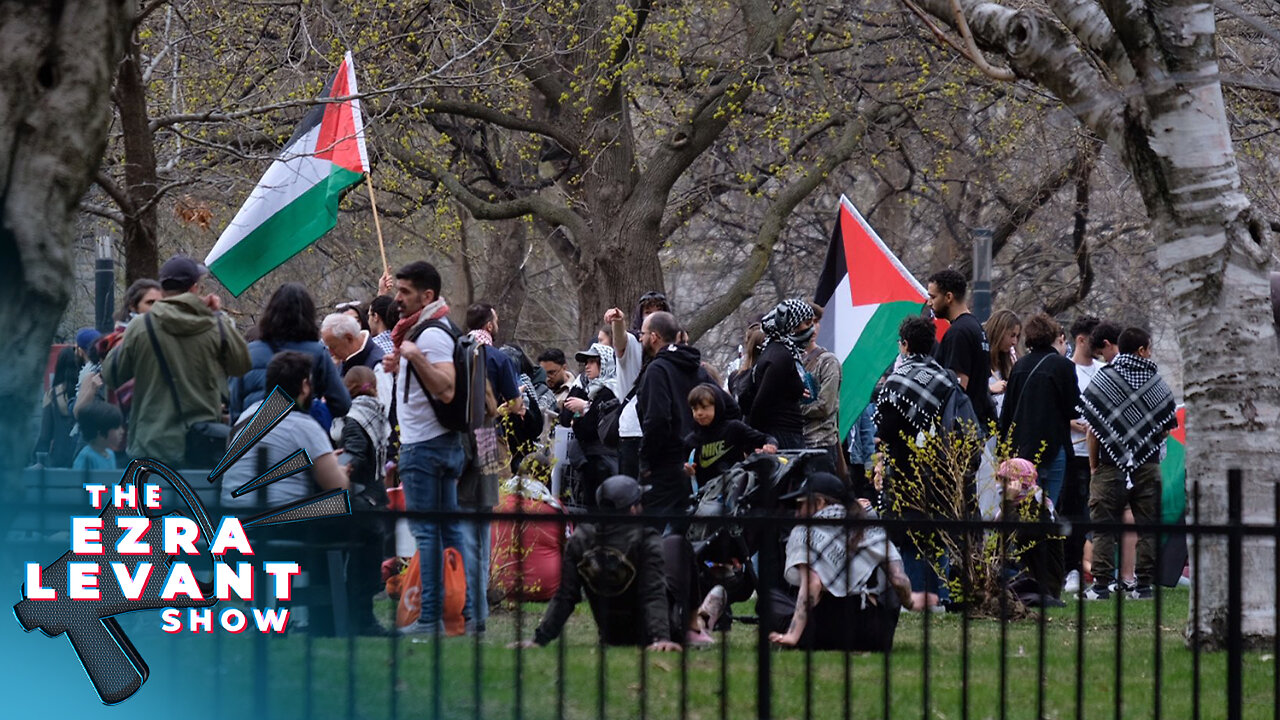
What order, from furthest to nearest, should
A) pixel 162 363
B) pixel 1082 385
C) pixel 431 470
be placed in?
1. pixel 1082 385
2. pixel 431 470
3. pixel 162 363

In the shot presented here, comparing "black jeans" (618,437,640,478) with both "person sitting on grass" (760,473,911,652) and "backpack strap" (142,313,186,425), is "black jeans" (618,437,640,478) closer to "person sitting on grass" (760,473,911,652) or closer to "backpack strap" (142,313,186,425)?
"person sitting on grass" (760,473,911,652)

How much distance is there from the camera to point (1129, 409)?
10867 millimetres

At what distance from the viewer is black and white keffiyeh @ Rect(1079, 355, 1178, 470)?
1084 centimetres

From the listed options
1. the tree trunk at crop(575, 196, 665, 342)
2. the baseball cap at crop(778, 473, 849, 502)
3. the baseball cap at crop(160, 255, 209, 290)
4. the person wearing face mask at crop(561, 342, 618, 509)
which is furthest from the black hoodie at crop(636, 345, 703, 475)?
the tree trunk at crop(575, 196, 665, 342)

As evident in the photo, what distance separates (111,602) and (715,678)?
215cm

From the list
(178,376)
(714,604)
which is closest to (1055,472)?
(714,604)

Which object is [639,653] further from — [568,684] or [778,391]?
[778,391]

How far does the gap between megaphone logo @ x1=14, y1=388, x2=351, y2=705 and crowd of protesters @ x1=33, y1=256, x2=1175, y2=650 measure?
36 centimetres

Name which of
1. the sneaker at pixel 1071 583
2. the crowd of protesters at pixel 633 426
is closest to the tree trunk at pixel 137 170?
the crowd of protesters at pixel 633 426

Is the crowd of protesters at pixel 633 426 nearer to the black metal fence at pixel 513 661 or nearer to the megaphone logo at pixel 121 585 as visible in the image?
the black metal fence at pixel 513 661

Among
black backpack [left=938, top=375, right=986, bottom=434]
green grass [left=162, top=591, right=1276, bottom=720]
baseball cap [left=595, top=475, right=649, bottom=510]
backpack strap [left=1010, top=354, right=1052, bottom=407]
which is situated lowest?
green grass [left=162, top=591, right=1276, bottom=720]

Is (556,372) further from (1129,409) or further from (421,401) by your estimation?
(421,401)

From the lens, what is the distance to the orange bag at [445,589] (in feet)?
22.3

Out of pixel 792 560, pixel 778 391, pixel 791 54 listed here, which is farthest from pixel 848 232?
pixel 791 54
